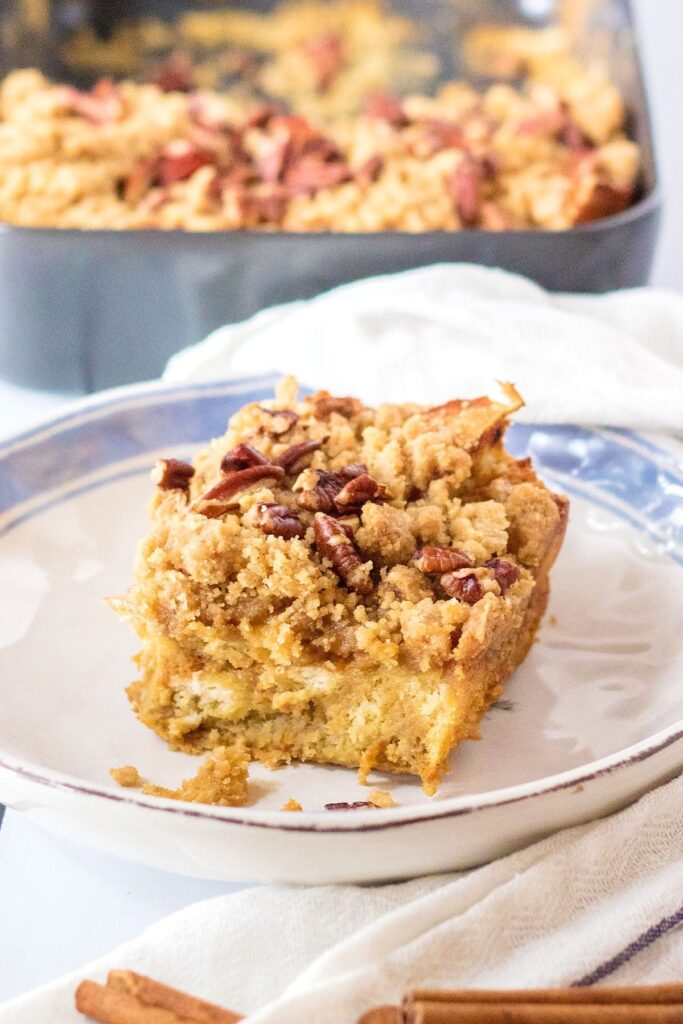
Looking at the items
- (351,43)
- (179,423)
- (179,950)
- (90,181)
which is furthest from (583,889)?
(351,43)

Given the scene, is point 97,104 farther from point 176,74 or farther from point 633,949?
point 633,949

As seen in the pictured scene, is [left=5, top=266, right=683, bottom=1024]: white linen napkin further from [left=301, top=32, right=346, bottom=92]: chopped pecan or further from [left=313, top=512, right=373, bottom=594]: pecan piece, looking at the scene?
[left=301, top=32, right=346, bottom=92]: chopped pecan

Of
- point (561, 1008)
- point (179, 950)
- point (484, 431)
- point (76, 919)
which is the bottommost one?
point (76, 919)

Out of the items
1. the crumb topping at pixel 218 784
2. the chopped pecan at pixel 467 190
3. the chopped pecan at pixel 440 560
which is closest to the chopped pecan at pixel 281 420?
the chopped pecan at pixel 440 560

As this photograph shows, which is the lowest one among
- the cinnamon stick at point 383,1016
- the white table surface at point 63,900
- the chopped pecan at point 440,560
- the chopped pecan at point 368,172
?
the white table surface at point 63,900

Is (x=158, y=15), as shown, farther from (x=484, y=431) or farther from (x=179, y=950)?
(x=179, y=950)

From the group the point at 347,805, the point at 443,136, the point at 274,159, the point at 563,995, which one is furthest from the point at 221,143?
the point at 563,995

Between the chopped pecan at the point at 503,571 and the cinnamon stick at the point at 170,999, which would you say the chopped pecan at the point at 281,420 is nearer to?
the chopped pecan at the point at 503,571
